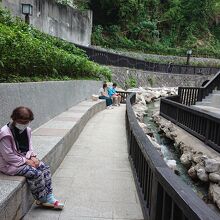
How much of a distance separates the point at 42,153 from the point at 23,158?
1053 mm

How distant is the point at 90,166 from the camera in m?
6.54

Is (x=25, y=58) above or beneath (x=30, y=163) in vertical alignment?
above

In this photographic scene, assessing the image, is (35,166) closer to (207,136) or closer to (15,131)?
(15,131)

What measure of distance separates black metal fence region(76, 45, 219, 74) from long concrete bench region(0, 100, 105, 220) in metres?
17.3

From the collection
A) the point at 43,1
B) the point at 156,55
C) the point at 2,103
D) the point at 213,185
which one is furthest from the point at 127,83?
the point at 2,103

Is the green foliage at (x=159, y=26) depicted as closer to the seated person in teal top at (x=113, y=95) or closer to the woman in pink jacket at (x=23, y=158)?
the seated person in teal top at (x=113, y=95)

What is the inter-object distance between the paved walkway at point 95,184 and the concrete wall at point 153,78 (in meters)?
19.2

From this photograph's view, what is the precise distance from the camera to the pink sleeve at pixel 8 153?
4.04 m

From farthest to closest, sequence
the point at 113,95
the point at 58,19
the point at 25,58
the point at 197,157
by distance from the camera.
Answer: the point at 58,19, the point at 113,95, the point at 197,157, the point at 25,58

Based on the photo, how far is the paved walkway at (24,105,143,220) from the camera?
4.39 meters

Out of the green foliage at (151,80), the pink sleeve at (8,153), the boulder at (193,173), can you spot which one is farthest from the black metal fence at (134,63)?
the pink sleeve at (8,153)

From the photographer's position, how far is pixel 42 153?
205 inches

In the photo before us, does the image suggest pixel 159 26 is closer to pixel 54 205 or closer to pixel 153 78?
pixel 153 78

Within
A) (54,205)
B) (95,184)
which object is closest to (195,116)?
(95,184)
